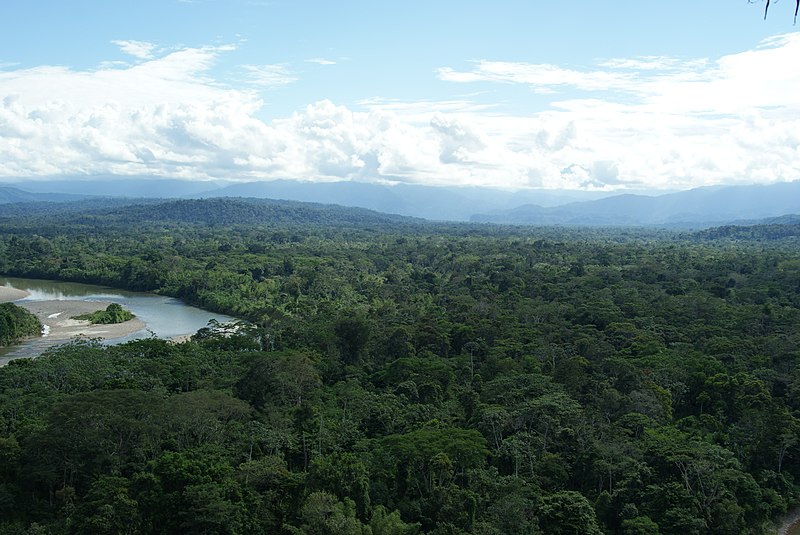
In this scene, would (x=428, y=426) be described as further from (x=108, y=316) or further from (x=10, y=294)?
(x=10, y=294)

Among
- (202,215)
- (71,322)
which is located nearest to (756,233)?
(71,322)

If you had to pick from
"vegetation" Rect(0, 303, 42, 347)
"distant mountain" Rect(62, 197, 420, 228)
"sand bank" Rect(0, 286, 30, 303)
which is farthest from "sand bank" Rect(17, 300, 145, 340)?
"distant mountain" Rect(62, 197, 420, 228)

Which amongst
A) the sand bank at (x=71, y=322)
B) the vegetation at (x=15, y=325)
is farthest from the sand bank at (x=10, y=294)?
the vegetation at (x=15, y=325)

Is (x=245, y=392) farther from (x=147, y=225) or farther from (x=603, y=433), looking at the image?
(x=147, y=225)

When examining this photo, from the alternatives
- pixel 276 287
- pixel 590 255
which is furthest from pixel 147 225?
pixel 590 255

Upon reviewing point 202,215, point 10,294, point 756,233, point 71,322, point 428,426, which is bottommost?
point 10,294

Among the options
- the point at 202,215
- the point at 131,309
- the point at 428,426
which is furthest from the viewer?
the point at 202,215

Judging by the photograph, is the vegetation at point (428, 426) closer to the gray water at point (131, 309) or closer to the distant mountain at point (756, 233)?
the gray water at point (131, 309)

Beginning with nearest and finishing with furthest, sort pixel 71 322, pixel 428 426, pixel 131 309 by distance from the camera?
pixel 428 426 → pixel 71 322 → pixel 131 309
